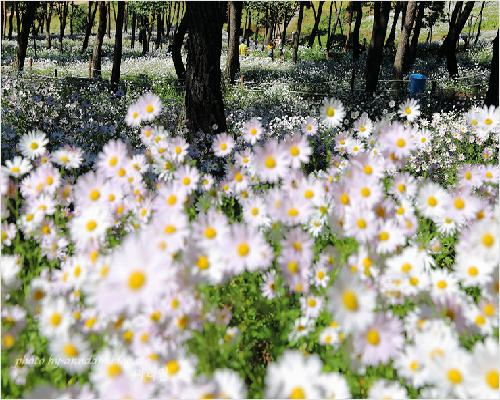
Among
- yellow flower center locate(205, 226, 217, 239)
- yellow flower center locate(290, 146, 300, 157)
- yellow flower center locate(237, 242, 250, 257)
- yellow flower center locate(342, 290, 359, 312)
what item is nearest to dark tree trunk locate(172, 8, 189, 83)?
yellow flower center locate(290, 146, 300, 157)

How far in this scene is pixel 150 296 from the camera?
4.71 feet

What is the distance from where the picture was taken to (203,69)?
5844 millimetres

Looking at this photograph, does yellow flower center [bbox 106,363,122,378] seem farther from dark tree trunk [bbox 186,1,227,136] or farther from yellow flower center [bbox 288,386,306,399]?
dark tree trunk [bbox 186,1,227,136]

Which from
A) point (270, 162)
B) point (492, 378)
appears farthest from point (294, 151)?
point (492, 378)

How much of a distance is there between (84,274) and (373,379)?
1.36 meters

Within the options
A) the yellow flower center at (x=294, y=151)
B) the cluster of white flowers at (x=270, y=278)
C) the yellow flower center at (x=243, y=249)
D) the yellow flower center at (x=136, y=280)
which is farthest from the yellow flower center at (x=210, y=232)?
the yellow flower center at (x=294, y=151)

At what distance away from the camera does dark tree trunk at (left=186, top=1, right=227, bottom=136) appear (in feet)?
18.3

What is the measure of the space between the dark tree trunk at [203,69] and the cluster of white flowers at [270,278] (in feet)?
10.6

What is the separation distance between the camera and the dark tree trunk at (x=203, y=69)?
5.59 meters

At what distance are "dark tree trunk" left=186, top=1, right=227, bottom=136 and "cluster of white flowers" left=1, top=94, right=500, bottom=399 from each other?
324 centimetres

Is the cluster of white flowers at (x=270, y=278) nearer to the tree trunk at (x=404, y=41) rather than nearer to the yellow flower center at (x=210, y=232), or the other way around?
the yellow flower center at (x=210, y=232)

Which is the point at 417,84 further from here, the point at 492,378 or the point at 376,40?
the point at 492,378

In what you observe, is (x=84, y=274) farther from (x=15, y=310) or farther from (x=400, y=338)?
(x=400, y=338)

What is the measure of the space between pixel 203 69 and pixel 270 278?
161 inches
